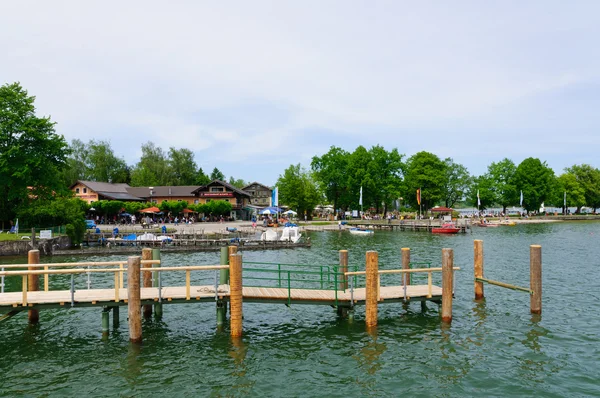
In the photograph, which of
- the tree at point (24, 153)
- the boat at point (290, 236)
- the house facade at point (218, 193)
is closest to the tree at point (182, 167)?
the house facade at point (218, 193)

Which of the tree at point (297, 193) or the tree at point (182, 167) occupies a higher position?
the tree at point (182, 167)

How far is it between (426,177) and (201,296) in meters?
95.2

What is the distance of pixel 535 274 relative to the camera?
20719 millimetres

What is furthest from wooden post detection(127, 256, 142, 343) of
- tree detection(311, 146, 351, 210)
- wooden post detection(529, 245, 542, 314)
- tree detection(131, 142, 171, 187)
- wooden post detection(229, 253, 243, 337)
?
tree detection(131, 142, 171, 187)

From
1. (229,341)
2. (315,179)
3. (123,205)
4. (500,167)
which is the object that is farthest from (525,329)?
(500,167)

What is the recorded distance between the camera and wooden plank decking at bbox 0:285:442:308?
17.8 meters

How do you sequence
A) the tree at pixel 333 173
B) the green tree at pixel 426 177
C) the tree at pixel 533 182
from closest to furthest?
the green tree at pixel 426 177 → the tree at pixel 333 173 → the tree at pixel 533 182

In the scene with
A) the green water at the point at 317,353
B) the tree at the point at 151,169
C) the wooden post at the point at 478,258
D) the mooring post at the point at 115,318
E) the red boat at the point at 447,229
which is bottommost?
the green water at the point at 317,353

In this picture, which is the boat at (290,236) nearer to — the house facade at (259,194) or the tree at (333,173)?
the tree at (333,173)

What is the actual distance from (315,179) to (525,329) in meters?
97.6

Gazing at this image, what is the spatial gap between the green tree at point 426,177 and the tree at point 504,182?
24771mm

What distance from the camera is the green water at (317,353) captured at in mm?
14617

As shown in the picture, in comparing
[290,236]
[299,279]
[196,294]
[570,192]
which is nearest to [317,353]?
[196,294]

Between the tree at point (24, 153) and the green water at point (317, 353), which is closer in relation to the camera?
the green water at point (317, 353)
